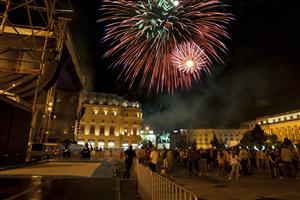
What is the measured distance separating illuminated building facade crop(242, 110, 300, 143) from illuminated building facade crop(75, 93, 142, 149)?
184ft

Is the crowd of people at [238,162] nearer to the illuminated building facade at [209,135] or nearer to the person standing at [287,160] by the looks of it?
the person standing at [287,160]

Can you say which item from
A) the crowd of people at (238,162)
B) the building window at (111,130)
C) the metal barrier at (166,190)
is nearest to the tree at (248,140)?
the building window at (111,130)

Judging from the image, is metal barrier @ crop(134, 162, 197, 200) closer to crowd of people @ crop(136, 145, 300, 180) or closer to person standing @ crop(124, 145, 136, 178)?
crowd of people @ crop(136, 145, 300, 180)

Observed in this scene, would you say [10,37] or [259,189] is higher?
[10,37]

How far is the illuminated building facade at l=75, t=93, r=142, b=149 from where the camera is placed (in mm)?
73312

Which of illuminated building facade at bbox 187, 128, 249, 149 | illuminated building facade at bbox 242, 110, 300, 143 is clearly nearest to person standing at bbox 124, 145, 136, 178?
illuminated building facade at bbox 242, 110, 300, 143

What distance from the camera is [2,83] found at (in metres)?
18.2

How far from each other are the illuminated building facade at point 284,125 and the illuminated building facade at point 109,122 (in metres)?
56.0

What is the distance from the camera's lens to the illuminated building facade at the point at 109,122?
241 ft

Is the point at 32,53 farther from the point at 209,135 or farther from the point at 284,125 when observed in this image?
the point at 209,135

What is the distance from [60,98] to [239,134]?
370 feet

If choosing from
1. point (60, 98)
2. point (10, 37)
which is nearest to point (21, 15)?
point (10, 37)

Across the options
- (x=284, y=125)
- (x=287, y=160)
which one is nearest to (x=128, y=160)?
(x=287, y=160)

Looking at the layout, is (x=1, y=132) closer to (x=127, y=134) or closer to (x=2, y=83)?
(x=2, y=83)
